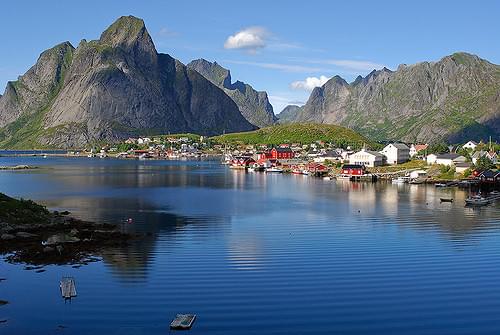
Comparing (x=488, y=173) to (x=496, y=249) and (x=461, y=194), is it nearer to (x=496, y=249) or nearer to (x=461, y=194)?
(x=461, y=194)

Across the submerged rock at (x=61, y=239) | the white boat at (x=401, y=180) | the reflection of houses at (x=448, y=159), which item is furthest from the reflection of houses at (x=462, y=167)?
the submerged rock at (x=61, y=239)

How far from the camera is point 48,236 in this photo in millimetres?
38906

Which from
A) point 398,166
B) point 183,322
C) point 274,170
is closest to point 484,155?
point 398,166

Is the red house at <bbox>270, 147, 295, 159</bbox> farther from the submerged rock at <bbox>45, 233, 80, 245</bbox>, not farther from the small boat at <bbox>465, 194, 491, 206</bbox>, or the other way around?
the submerged rock at <bbox>45, 233, 80, 245</bbox>

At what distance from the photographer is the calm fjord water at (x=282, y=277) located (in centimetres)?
2230

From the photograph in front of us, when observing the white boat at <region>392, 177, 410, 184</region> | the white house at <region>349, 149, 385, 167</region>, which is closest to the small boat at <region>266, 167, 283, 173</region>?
the white house at <region>349, 149, 385, 167</region>

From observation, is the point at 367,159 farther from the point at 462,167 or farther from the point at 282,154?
the point at 282,154

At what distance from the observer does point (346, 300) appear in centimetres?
2500

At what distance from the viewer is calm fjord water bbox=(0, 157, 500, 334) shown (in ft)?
73.2

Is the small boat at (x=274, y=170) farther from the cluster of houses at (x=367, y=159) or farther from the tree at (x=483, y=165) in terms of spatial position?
the tree at (x=483, y=165)

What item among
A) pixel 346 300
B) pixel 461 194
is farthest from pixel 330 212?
pixel 346 300

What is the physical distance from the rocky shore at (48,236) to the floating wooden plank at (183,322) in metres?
12.2

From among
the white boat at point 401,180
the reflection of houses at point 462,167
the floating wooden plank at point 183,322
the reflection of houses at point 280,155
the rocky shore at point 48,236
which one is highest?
the reflection of houses at point 280,155

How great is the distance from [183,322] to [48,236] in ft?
68.4
